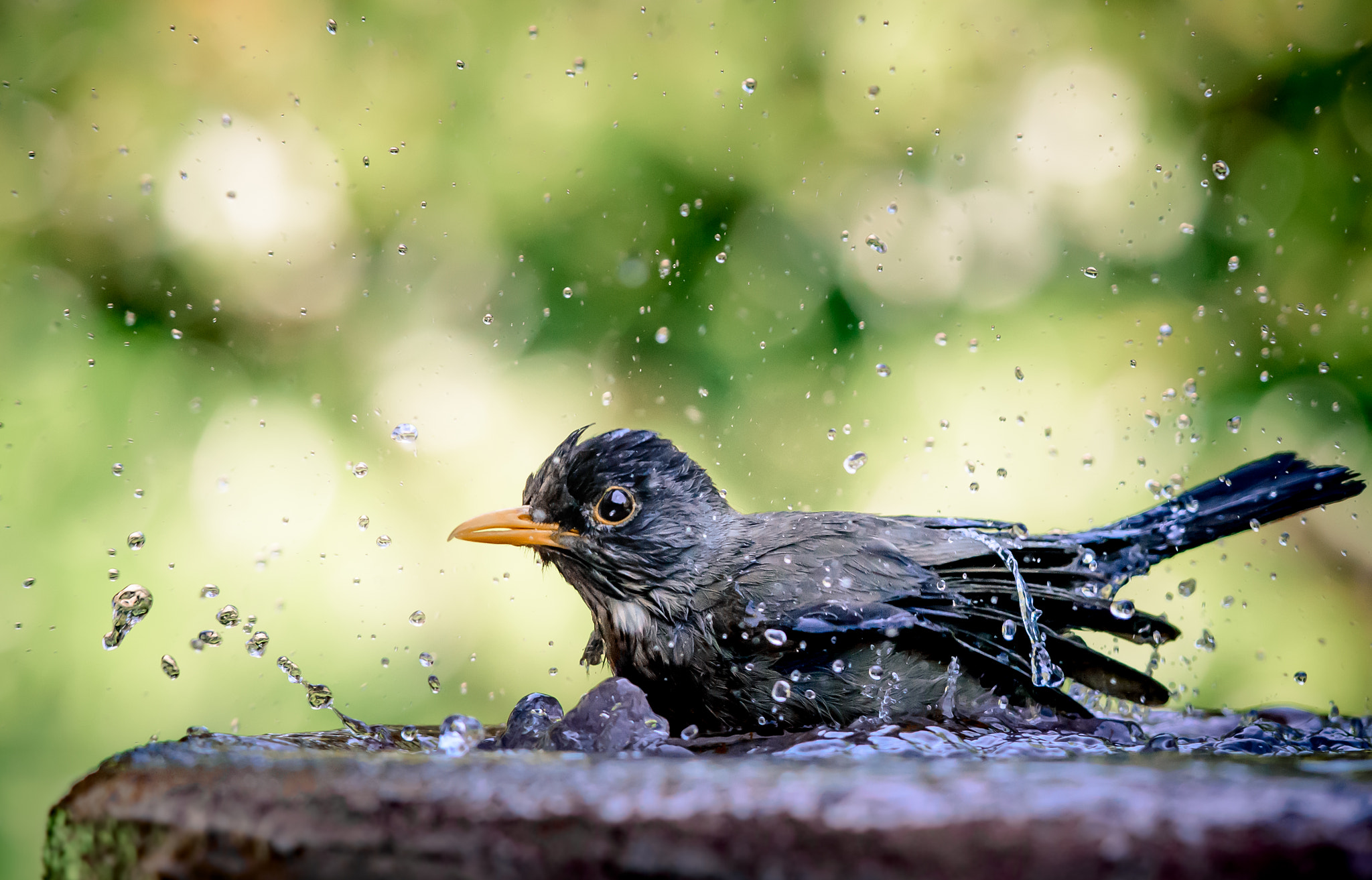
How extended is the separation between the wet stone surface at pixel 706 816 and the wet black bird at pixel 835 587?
1.14 metres

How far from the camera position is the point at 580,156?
18.1ft

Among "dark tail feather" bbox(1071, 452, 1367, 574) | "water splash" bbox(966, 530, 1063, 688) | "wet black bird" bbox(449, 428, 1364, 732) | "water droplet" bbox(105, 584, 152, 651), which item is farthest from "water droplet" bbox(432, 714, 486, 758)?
"dark tail feather" bbox(1071, 452, 1367, 574)

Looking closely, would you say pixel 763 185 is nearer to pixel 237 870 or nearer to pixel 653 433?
pixel 653 433

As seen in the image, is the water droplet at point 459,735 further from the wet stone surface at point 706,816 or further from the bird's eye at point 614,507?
the bird's eye at point 614,507

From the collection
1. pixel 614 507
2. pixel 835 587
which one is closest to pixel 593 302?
pixel 614 507

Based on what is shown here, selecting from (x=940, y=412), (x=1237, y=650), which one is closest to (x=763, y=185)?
(x=940, y=412)

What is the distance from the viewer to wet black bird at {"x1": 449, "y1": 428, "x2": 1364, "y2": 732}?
105 inches

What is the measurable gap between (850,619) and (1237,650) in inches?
124

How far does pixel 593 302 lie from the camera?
556cm

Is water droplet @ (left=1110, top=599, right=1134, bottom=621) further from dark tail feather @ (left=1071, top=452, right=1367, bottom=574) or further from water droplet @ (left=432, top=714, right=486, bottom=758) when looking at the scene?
water droplet @ (left=432, top=714, right=486, bottom=758)

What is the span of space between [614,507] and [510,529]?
0.31 metres

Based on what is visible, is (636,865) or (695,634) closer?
(636,865)

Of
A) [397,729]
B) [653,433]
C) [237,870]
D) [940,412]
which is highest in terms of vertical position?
[940,412]

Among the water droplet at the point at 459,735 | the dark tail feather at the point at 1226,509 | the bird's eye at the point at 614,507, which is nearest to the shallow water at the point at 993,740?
the water droplet at the point at 459,735
